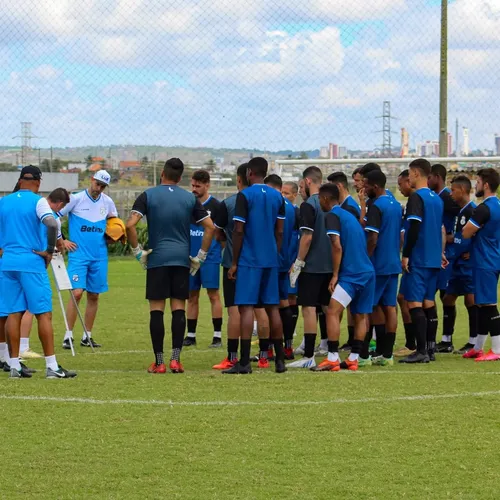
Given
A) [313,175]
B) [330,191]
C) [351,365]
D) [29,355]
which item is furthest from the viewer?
[29,355]

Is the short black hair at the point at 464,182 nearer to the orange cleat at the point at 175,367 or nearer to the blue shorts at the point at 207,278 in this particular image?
the blue shorts at the point at 207,278

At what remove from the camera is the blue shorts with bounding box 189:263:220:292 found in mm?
13455

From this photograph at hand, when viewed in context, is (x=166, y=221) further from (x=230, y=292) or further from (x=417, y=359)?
(x=417, y=359)

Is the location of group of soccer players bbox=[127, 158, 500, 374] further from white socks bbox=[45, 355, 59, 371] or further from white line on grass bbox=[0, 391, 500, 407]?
white line on grass bbox=[0, 391, 500, 407]

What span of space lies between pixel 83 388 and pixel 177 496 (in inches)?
143

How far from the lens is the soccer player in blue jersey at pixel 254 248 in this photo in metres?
10.3

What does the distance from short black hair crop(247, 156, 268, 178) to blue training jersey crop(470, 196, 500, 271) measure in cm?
270

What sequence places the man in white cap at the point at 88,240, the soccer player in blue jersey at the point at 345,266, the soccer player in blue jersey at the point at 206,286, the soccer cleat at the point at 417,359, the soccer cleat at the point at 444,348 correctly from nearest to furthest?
the soccer player in blue jersey at the point at 345,266 < the soccer cleat at the point at 417,359 < the soccer cleat at the point at 444,348 < the man in white cap at the point at 88,240 < the soccer player in blue jersey at the point at 206,286

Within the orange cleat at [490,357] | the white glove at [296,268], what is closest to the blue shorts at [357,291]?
the white glove at [296,268]

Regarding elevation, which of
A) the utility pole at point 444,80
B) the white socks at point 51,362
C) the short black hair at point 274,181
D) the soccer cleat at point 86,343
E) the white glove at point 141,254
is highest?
the utility pole at point 444,80

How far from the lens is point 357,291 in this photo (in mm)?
10766

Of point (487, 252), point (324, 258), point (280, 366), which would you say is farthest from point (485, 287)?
point (280, 366)

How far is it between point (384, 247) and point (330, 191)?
39.7 inches

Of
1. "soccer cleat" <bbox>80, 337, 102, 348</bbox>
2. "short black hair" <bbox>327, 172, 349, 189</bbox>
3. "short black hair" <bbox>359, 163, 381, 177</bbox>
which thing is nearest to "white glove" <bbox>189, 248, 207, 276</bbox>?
"short black hair" <bbox>327, 172, 349, 189</bbox>
